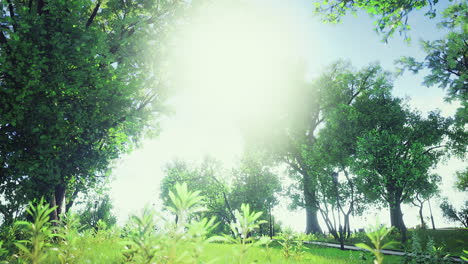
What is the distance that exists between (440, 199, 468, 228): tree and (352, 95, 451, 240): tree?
2898 cm

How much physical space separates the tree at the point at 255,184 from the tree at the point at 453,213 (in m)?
38.0

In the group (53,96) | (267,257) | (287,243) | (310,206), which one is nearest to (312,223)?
(310,206)

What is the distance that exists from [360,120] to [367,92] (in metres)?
4.21

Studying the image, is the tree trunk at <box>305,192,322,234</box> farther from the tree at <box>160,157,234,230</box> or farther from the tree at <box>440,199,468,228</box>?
the tree at <box>440,199,468,228</box>

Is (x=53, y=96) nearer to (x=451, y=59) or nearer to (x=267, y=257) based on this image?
(x=267, y=257)

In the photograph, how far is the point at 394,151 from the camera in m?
20.2

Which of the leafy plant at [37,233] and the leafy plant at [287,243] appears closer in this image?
the leafy plant at [37,233]

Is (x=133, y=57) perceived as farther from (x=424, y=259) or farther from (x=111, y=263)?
(x=424, y=259)

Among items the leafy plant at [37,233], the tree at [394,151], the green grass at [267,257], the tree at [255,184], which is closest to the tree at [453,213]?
the tree at [394,151]

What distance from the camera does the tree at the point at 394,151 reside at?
20.0m

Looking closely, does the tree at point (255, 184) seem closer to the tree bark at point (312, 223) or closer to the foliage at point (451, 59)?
the tree bark at point (312, 223)

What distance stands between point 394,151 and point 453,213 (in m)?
43.0

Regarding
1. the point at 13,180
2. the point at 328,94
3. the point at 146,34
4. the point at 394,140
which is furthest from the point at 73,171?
the point at 328,94

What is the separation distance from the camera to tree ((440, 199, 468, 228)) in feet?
139
